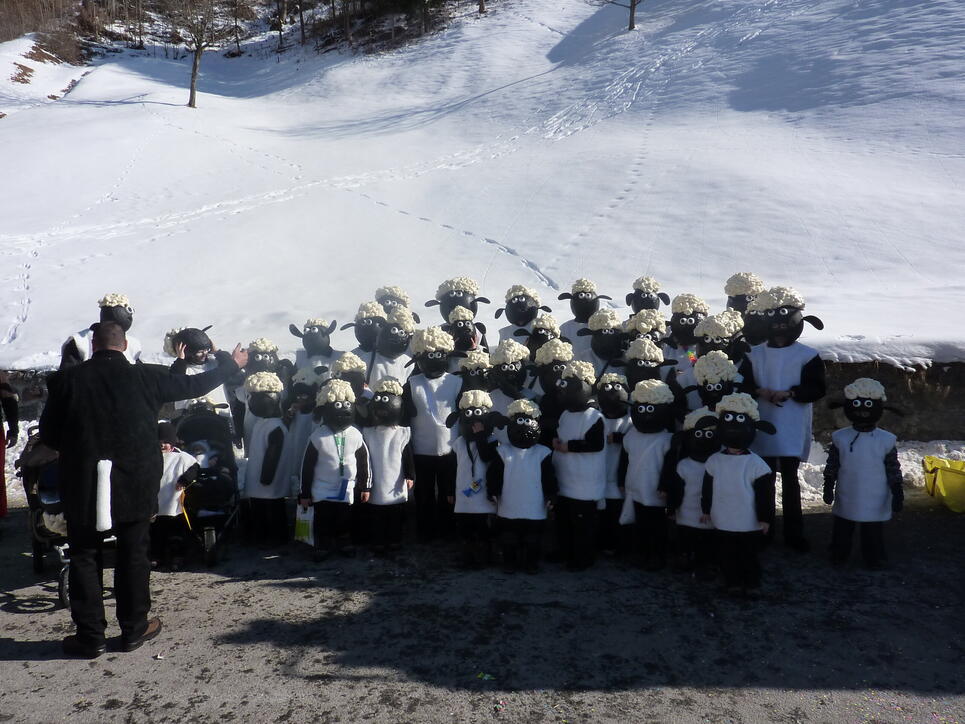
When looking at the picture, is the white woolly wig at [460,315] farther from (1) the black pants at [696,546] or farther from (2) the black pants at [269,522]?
(1) the black pants at [696,546]

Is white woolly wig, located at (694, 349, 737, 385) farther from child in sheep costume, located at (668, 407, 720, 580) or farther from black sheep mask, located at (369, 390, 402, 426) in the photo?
black sheep mask, located at (369, 390, 402, 426)

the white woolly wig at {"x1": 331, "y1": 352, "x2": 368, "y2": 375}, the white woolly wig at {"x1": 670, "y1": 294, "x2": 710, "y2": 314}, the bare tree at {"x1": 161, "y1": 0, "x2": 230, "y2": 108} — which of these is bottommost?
the white woolly wig at {"x1": 331, "y1": 352, "x2": 368, "y2": 375}

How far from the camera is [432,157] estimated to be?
20266mm

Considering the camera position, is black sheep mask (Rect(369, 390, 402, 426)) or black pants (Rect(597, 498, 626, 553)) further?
black sheep mask (Rect(369, 390, 402, 426))

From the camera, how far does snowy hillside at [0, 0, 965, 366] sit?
11.4m

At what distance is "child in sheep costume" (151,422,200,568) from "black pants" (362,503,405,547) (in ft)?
4.36

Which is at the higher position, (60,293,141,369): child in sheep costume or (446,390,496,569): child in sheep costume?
(60,293,141,369): child in sheep costume

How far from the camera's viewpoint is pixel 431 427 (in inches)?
235

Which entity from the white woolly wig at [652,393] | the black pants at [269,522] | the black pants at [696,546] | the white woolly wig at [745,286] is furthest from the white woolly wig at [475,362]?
the white woolly wig at [745,286]

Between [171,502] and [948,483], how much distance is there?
19.9 ft

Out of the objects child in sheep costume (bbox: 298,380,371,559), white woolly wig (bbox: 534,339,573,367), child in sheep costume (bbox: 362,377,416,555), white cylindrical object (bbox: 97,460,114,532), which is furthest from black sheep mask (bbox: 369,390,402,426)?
white cylindrical object (bbox: 97,460,114,532)

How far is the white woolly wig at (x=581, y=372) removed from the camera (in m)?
5.35

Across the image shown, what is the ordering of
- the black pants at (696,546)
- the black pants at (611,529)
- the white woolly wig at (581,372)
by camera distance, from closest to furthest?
the black pants at (696,546) → the white woolly wig at (581,372) → the black pants at (611,529)

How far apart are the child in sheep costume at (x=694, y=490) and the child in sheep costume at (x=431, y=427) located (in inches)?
72.4
